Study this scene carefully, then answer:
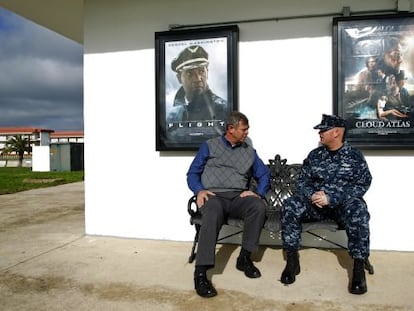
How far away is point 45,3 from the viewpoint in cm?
500

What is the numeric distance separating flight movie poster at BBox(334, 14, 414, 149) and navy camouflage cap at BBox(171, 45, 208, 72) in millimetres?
1304

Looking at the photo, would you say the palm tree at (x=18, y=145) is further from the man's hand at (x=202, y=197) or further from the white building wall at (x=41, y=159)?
the man's hand at (x=202, y=197)

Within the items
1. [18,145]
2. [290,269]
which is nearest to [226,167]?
[290,269]

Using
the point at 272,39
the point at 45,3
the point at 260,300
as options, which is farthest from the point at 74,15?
the point at 260,300

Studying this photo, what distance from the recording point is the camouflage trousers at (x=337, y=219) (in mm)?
2951

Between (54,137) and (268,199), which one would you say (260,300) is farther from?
(54,137)

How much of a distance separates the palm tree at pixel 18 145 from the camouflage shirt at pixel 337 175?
34121mm

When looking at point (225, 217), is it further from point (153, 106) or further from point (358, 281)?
point (153, 106)

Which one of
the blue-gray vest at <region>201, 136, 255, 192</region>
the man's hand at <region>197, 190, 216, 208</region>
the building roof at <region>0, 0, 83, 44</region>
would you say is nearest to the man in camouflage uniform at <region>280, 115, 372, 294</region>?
the blue-gray vest at <region>201, 136, 255, 192</region>

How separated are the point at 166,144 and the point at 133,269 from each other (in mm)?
1399

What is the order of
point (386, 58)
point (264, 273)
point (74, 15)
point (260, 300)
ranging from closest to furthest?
point (260, 300) < point (264, 273) < point (386, 58) < point (74, 15)

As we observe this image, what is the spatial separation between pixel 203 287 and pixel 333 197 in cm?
119

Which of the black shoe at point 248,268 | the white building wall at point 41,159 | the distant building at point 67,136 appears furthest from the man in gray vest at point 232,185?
the distant building at point 67,136

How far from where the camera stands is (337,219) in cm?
320
